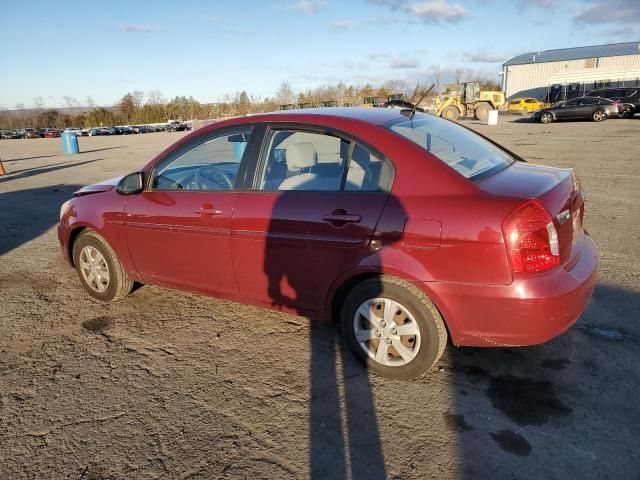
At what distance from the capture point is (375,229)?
285cm

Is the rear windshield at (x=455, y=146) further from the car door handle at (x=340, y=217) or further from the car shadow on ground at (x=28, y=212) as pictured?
the car shadow on ground at (x=28, y=212)

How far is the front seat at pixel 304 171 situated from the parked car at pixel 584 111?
3245 centimetres

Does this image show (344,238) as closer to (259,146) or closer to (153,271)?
(259,146)

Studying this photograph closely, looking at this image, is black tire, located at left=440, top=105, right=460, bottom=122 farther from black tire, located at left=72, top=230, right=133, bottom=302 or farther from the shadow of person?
the shadow of person

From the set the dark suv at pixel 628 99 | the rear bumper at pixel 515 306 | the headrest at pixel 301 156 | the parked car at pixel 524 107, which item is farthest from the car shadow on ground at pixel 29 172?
the parked car at pixel 524 107

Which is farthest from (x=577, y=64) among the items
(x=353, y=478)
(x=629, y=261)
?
(x=353, y=478)

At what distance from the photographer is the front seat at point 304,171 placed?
10.3 feet

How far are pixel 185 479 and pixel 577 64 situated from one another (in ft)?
245

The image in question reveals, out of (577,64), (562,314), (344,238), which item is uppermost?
(577,64)

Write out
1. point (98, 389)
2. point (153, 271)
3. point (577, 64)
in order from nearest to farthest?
point (98, 389) → point (153, 271) → point (577, 64)

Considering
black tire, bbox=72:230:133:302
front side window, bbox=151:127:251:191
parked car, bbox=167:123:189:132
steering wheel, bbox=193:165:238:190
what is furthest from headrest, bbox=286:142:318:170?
parked car, bbox=167:123:189:132

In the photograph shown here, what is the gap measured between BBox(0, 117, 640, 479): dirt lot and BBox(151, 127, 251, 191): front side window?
46.1 inches

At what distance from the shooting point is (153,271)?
4.04m

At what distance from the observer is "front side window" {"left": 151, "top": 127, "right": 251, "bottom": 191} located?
360 cm
